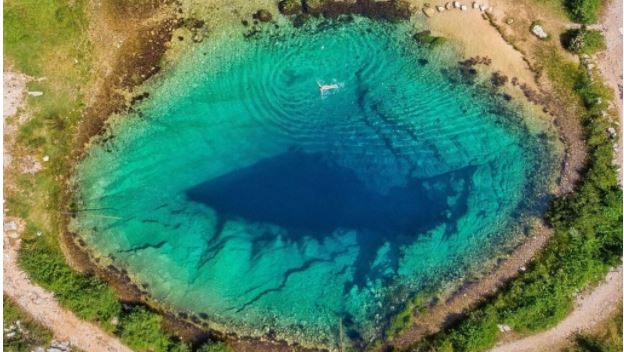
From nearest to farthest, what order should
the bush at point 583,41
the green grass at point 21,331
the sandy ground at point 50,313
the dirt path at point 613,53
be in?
the green grass at point 21,331 < the sandy ground at point 50,313 < the bush at point 583,41 < the dirt path at point 613,53

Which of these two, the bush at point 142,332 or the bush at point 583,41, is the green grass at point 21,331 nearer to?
the bush at point 142,332

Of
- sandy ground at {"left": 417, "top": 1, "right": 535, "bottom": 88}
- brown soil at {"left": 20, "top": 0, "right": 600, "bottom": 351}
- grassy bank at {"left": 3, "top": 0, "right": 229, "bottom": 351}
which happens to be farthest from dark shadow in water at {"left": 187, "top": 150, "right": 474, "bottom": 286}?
sandy ground at {"left": 417, "top": 1, "right": 535, "bottom": 88}

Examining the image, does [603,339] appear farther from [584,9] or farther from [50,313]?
[50,313]

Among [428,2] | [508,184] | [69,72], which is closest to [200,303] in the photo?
[69,72]

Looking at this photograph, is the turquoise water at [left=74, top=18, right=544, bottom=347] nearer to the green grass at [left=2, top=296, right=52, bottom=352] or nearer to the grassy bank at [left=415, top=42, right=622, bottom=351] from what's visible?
the grassy bank at [left=415, top=42, right=622, bottom=351]

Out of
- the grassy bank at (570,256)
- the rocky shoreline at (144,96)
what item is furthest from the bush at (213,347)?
the grassy bank at (570,256)
